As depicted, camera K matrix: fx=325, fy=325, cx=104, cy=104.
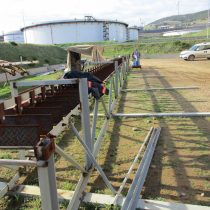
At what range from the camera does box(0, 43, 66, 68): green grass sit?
29078mm

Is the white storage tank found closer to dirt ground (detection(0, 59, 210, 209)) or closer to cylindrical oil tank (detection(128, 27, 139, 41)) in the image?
cylindrical oil tank (detection(128, 27, 139, 41))

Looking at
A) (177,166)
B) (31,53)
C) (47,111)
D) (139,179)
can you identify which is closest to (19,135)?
(47,111)

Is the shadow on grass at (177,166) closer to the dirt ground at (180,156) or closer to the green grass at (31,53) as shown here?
the dirt ground at (180,156)

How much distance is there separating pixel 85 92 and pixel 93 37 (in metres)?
71.5

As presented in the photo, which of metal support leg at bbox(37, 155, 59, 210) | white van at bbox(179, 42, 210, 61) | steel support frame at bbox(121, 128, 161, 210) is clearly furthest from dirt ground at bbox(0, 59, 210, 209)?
white van at bbox(179, 42, 210, 61)

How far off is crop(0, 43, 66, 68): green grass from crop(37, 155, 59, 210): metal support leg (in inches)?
1044

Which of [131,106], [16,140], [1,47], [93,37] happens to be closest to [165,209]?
[16,140]

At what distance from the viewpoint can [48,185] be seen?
255 cm

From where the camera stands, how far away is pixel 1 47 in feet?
95.9

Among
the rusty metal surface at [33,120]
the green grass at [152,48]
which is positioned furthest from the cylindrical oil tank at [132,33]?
the rusty metal surface at [33,120]

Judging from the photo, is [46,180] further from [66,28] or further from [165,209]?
[66,28]

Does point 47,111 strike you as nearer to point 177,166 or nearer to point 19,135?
point 19,135

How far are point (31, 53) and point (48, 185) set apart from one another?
32.2 m

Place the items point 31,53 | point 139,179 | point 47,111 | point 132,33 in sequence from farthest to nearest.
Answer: point 132,33, point 31,53, point 139,179, point 47,111
